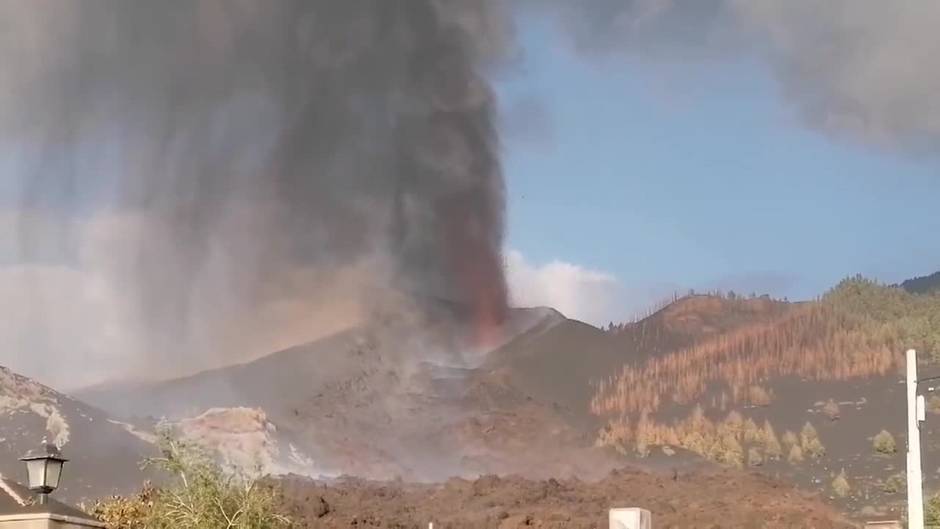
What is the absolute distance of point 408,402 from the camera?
123062 mm

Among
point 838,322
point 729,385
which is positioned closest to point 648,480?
point 729,385

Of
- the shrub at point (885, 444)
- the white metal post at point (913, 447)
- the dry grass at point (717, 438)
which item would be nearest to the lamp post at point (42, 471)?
the white metal post at point (913, 447)

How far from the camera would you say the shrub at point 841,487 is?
9400 cm

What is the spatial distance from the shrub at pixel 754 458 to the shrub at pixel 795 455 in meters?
2.59

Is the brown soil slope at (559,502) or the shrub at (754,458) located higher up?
the shrub at (754,458)

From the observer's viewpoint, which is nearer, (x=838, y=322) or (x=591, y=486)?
(x=591, y=486)

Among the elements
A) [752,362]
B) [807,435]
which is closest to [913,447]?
[807,435]

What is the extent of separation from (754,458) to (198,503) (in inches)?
3491

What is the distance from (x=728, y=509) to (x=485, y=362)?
52747mm

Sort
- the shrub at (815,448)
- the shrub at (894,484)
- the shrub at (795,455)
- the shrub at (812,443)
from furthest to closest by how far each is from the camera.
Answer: the shrub at (812,443) < the shrub at (815,448) < the shrub at (795,455) < the shrub at (894,484)

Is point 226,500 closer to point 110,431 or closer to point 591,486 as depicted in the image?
point 591,486

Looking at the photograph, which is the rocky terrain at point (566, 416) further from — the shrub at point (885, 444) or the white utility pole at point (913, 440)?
the white utility pole at point (913, 440)

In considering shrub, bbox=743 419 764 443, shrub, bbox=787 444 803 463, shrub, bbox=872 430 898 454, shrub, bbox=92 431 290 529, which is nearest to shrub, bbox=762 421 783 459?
shrub, bbox=743 419 764 443

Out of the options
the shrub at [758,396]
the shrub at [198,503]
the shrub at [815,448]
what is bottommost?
the shrub at [198,503]
